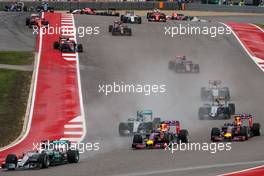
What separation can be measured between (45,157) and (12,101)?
18.1 metres

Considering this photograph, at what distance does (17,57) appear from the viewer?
62250 millimetres

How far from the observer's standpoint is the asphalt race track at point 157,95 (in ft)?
101

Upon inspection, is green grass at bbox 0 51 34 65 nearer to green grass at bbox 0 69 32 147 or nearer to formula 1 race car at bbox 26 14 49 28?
green grass at bbox 0 69 32 147

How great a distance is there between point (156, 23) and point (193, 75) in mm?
20397

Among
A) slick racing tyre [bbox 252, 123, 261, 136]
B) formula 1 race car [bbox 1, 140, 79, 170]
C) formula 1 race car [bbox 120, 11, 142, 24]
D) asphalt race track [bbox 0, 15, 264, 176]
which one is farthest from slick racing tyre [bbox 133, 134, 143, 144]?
formula 1 race car [bbox 120, 11, 142, 24]

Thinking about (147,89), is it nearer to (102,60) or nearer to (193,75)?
(193,75)

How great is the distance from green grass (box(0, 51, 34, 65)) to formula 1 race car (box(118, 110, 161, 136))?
68.0 feet

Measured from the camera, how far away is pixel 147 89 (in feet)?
172

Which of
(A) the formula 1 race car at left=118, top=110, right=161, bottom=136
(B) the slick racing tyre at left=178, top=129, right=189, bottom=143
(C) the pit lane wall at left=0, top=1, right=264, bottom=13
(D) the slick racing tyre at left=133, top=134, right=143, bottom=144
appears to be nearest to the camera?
(D) the slick racing tyre at left=133, top=134, right=143, bottom=144

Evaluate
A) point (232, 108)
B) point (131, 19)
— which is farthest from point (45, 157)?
point (131, 19)

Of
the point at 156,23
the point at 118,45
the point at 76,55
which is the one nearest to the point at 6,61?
the point at 76,55

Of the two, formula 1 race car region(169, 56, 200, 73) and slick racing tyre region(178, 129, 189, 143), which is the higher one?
slick racing tyre region(178, 129, 189, 143)

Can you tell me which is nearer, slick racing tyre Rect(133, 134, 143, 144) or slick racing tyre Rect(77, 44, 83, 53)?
slick racing tyre Rect(133, 134, 143, 144)

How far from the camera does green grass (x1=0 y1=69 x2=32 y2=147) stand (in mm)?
43594
